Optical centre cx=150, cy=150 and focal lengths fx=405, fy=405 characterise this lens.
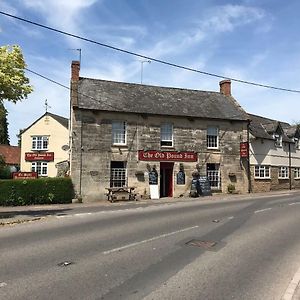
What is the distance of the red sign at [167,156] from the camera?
30.0 meters

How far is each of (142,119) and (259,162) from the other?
39.0 feet

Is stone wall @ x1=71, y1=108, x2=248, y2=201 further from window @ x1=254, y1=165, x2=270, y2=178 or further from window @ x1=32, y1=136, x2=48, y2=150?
window @ x1=32, y1=136, x2=48, y2=150

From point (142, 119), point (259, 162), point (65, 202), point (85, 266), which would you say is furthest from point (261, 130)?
point (85, 266)

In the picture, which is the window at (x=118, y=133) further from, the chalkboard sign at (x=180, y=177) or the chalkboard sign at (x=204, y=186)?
the chalkboard sign at (x=204, y=186)

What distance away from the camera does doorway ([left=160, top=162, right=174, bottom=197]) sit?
30.9 m

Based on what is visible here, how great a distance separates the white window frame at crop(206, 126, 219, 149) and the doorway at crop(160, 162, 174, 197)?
153 inches

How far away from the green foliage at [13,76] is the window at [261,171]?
909 inches

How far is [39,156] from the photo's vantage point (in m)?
49.9

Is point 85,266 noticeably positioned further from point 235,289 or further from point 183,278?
point 235,289

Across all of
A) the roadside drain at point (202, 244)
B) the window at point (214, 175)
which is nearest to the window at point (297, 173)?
the window at point (214, 175)

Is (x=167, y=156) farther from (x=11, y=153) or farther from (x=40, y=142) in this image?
(x=11, y=153)

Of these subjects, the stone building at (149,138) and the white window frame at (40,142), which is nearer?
the stone building at (149,138)

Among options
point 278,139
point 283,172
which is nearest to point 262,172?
point 283,172

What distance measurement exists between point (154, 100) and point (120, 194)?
865 centimetres
